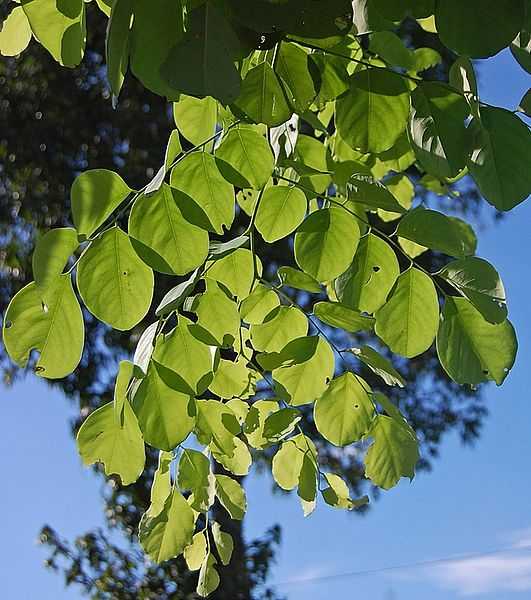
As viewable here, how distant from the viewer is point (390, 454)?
2.33ft

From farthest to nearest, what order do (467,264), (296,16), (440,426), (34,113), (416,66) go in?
1. (440,426)
2. (34,113)
3. (416,66)
4. (467,264)
5. (296,16)

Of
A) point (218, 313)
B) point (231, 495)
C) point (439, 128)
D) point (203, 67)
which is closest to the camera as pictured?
point (203, 67)

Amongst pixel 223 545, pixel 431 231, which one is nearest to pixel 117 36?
pixel 431 231

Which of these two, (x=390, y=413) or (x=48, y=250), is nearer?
(x=48, y=250)

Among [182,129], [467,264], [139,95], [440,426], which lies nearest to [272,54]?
[182,129]

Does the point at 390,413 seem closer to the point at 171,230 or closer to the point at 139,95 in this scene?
the point at 171,230

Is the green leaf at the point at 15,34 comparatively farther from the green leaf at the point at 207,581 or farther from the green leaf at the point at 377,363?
the green leaf at the point at 207,581

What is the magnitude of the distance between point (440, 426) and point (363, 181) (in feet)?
11.3

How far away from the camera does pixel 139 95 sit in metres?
3.66

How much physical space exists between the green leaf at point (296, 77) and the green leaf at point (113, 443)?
24cm

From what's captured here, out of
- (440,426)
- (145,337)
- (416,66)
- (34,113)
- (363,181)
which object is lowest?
(145,337)

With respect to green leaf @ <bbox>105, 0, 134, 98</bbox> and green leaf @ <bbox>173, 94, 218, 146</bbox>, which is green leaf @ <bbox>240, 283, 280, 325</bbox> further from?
green leaf @ <bbox>105, 0, 134, 98</bbox>

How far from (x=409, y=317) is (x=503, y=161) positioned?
0.49ft

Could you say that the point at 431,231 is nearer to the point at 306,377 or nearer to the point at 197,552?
the point at 306,377
